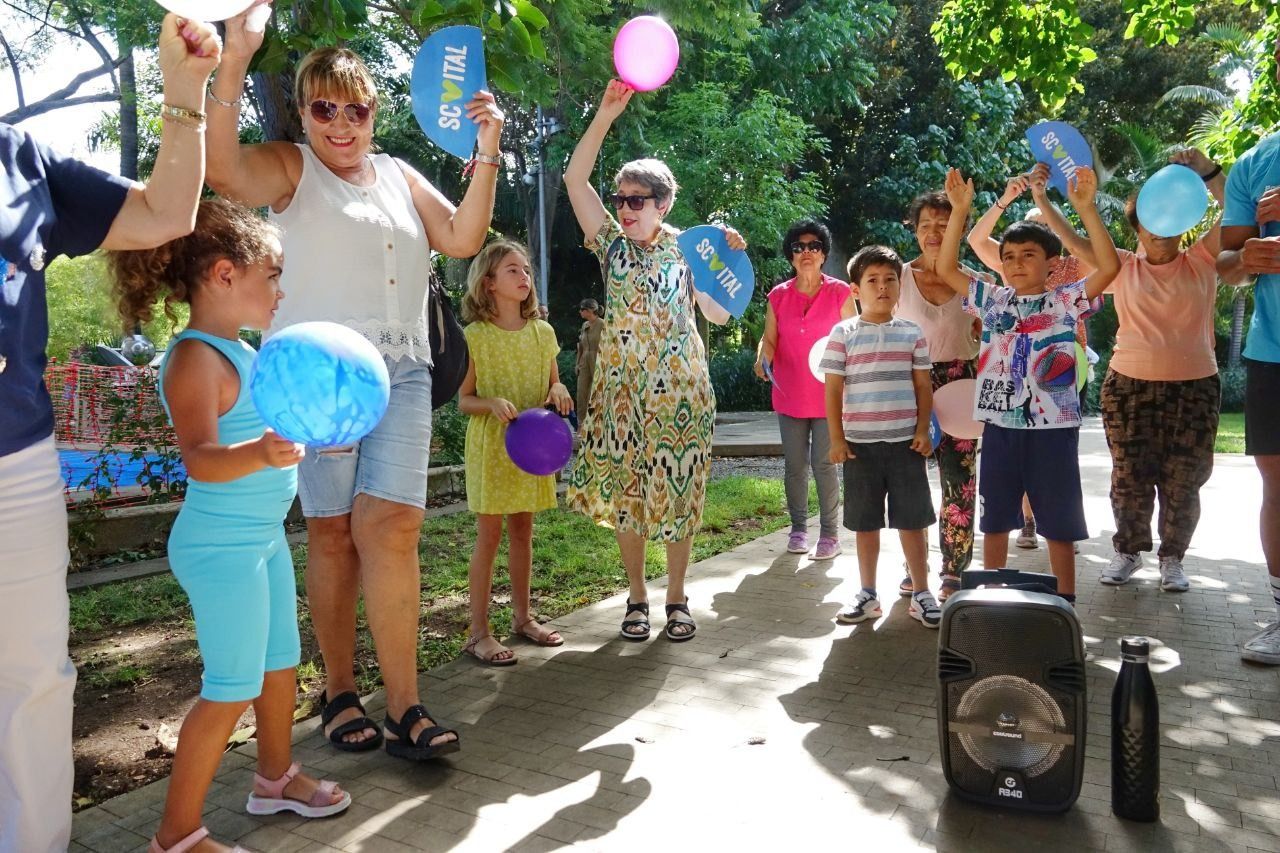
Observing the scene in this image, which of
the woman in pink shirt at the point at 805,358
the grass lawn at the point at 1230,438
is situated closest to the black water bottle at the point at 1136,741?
the woman in pink shirt at the point at 805,358

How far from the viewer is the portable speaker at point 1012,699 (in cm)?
261

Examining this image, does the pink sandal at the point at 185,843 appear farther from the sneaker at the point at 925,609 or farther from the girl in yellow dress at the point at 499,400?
the sneaker at the point at 925,609

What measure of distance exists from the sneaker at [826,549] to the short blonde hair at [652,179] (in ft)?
8.83

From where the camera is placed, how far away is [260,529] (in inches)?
97.7

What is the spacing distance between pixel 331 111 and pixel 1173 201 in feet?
12.0

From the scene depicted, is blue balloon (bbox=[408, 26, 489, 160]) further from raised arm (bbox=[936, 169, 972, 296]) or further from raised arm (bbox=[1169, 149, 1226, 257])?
raised arm (bbox=[1169, 149, 1226, 257])

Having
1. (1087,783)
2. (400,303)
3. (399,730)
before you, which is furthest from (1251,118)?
(399,730)

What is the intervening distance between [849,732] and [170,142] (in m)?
2.75

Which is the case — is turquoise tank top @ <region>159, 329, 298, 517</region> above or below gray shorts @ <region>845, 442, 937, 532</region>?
above

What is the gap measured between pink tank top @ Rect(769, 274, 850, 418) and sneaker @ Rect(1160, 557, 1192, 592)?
82.5 inches

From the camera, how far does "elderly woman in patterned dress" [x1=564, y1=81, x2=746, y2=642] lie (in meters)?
4.20

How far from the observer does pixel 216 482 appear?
227 centimetres

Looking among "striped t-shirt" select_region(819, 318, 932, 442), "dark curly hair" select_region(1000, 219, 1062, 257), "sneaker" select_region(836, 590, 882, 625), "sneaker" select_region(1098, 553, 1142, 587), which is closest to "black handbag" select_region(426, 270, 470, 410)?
"striped t-shirt" select_region(819, 318, 932, 442)

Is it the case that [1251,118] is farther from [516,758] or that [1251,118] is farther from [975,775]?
[516,758]
